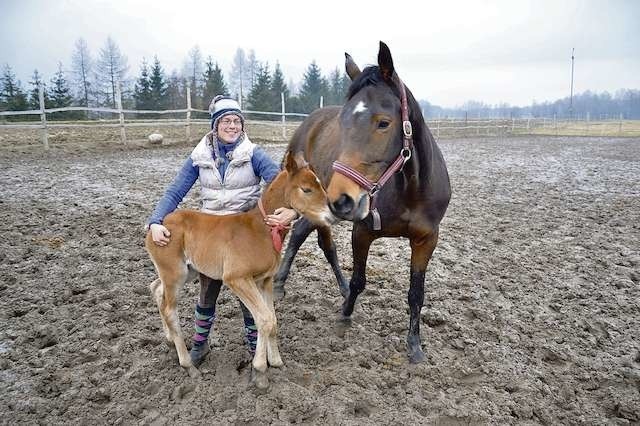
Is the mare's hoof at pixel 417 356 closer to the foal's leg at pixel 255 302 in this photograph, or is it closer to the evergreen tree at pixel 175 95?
the foal's leg at pixel 255 302

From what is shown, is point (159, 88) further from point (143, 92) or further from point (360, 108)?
point (360, 108)

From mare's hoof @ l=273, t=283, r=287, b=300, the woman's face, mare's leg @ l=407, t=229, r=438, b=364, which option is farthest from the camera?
mare's hoof @ l=273, t=283, r=287, b=300

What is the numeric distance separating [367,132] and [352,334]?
5.54 feet

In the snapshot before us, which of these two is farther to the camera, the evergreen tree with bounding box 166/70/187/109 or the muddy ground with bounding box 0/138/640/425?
the evergreen tree with bounding box 166/70/187/109

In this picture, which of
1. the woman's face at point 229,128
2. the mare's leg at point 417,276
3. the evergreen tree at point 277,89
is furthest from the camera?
the evergreen tree at point 277,89

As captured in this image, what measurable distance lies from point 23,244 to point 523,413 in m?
5.32

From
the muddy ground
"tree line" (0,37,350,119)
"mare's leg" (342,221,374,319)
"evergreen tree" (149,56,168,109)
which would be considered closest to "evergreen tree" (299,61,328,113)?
"tree line" (0,37,350,119)

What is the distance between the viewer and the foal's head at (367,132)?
2.59 metres

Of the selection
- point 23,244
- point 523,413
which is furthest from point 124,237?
point 523,413

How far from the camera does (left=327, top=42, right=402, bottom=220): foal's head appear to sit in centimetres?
259

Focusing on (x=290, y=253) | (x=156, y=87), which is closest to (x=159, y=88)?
(x=156, y=87)

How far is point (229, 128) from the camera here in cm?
300

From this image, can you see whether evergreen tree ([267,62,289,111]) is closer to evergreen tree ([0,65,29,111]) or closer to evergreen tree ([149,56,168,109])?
evergreen tree ([149,56,168,109])

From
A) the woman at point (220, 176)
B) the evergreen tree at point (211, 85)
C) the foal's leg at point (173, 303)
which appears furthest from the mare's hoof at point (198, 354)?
the evergreen tree at point (211, 85)
